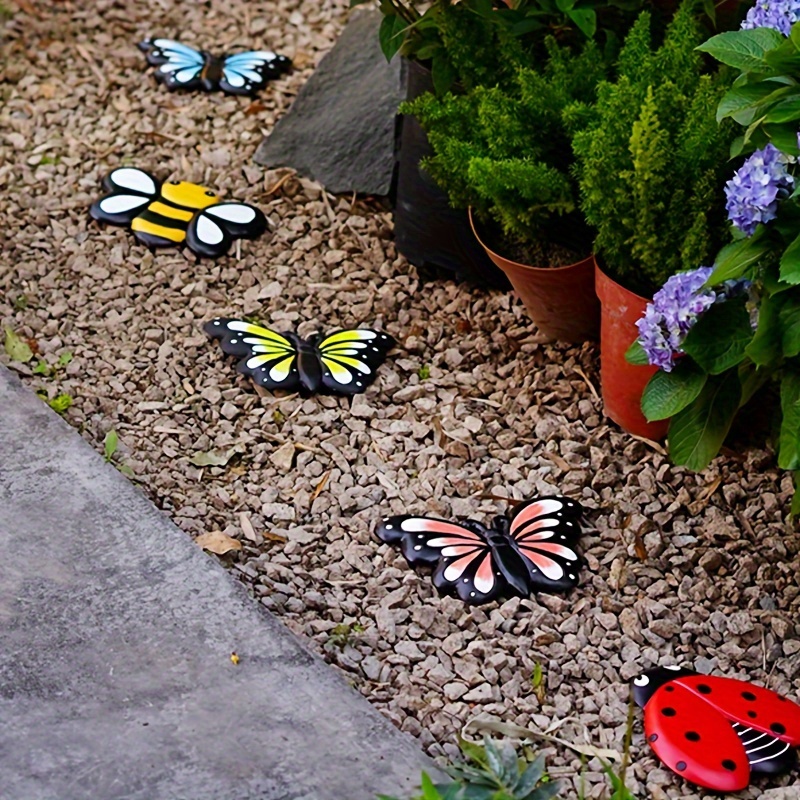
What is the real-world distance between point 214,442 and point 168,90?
5.48ft

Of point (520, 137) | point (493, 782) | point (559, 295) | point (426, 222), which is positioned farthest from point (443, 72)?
point (493, 782)

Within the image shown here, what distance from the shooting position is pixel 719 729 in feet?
7.20

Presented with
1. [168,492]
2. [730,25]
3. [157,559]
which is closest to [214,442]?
[168,492]

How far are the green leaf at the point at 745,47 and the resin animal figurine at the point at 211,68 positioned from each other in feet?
7.24

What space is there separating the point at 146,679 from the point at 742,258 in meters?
1.26

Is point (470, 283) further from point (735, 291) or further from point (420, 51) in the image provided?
point (735, 291)

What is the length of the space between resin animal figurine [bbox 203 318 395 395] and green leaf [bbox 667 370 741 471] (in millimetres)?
850

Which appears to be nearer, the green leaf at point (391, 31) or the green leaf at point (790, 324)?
the green leaf at point (790, 324)

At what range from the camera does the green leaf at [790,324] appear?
2.14 meters

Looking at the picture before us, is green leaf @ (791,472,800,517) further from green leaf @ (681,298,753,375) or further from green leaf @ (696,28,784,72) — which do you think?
green leaf @ (696,28,784,72)

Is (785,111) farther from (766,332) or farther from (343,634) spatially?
(343,634)

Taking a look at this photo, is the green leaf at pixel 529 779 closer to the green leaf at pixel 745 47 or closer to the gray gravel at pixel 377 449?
the gray gravel at pixel 377 449

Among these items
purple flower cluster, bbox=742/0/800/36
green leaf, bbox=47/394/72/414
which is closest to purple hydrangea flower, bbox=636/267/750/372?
purple flower cluster, bbox=742/0/800/36

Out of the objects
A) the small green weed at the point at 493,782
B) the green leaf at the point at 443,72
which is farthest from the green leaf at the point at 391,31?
the small green weed at the point at 493,782
